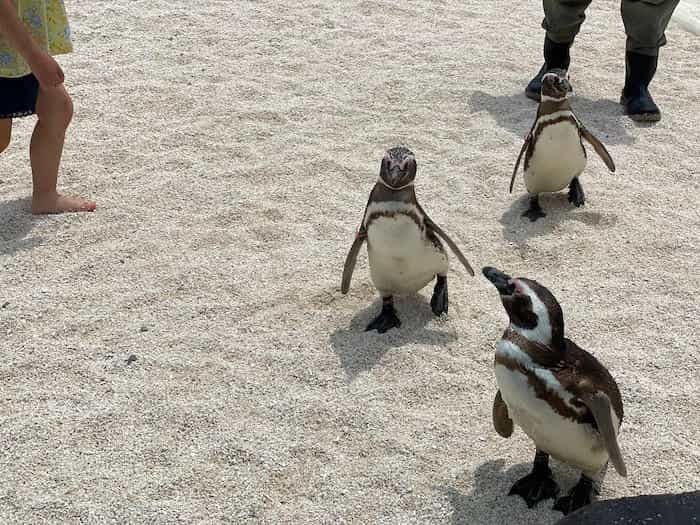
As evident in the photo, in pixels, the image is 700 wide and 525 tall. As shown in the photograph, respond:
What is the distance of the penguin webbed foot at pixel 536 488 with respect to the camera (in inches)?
91.4

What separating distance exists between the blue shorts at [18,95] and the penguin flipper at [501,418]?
2211 millimetres

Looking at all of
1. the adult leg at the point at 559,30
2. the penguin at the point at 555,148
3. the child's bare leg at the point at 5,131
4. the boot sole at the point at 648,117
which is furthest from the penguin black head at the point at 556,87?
the child's bare leg at the point at 5,131

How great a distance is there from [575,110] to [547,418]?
302 cm

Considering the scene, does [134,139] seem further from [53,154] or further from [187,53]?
[187,53]

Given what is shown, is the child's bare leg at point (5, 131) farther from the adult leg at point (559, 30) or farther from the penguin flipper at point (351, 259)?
the adult leg at point (559, 30)

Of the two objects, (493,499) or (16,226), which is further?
(16,226)

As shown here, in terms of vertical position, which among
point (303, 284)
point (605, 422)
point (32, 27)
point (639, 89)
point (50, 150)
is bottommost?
point (303, 284)

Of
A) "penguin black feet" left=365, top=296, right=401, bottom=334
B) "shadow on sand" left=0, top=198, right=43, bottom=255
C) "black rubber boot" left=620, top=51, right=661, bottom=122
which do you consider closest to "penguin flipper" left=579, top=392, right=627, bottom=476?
"penguin black feet" left=365, top=296, right=401, bottom=334

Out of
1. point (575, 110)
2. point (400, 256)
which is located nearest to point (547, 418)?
point (400, 256)

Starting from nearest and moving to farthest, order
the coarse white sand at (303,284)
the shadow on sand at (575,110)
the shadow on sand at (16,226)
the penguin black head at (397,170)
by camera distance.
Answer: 1. the coarse white sand at (303,284)
2. the penguin black head at (397,170)
3. the shadow on sand at (16,226)
4. the shadow on sand at (575,110)

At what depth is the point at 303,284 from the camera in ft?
10.9

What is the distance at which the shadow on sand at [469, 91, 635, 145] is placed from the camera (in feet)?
15.0

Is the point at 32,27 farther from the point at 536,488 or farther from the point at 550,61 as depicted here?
the point at 550,61

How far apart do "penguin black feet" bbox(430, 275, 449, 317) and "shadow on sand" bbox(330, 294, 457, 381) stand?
36mm
